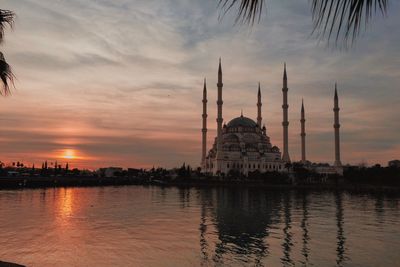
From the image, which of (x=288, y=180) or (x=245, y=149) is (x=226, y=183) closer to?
(x=288, y=180)

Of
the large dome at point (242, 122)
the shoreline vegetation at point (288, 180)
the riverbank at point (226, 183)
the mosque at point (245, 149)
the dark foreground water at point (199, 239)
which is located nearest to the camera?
the dark foreground water at point (199, 239)

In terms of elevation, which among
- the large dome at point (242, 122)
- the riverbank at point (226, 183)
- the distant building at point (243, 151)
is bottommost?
the riverbank at point (226, 183)

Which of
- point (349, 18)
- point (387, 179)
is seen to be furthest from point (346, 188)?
point (349, 18)

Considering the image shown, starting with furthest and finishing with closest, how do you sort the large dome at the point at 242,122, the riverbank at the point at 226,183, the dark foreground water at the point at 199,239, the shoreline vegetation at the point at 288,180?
the large dome at the point at 242,122 < the riverbank at the point at 226,183 < the shoreline vegetation at the point at 288,180 < the dark foreground water at the point at 199,239

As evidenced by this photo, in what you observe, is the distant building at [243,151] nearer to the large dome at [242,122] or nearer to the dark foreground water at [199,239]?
the large dome at [242,122]

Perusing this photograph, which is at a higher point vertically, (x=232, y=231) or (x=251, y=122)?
(x=251, y=122)

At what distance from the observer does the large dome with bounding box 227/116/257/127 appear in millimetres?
138375

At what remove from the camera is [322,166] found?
486 feet

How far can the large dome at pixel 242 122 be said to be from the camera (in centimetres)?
13838

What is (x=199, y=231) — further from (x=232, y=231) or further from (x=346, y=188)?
(x=346, y=188)

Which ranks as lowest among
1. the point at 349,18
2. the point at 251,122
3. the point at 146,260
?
the point at 146,260

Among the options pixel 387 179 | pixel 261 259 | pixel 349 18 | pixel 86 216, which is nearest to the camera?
pixel 349 18

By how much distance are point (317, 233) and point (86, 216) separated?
18.6 meters

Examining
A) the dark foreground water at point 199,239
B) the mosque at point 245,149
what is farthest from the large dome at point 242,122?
the dark foreground water at point 199,239
